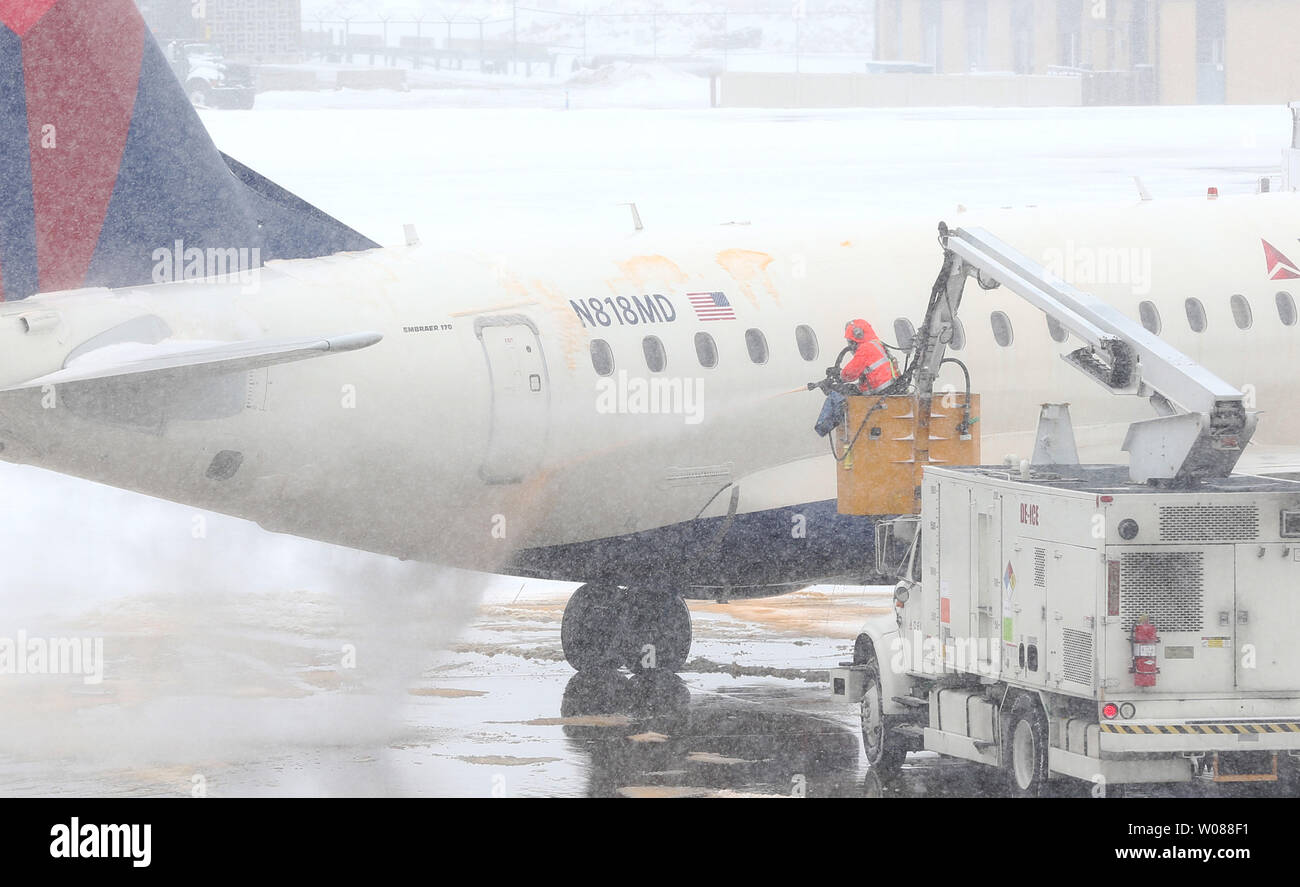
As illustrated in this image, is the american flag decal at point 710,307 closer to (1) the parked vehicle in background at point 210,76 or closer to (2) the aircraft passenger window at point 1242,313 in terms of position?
(2) the aircraft passenger window at point 1242,313

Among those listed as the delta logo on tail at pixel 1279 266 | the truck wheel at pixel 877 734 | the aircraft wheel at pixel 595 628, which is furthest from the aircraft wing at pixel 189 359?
the delta logo on tail at pixel 1279 266

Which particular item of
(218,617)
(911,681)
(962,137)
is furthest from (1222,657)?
(962,137)

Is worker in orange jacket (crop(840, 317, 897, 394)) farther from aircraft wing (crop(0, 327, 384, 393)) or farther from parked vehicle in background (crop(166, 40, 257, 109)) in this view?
parked vehicle in background (crop(166, 40, 257, 109))

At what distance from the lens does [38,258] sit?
1556cm

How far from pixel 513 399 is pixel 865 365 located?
3284 mm

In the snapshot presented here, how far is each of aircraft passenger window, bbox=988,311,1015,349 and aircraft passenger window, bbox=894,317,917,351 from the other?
89 centimetres

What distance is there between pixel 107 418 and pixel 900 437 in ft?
22.5

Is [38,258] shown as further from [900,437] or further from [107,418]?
[900,437]

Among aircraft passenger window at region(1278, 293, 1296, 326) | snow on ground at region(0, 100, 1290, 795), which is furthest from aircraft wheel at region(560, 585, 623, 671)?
aircraft passenger window at region(1278, 293, 1296, 326)

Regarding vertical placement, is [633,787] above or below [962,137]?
below

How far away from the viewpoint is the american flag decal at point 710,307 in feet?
57.7

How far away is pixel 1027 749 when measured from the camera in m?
13.0

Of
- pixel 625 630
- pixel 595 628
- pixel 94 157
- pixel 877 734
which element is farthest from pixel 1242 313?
pixel 94 157

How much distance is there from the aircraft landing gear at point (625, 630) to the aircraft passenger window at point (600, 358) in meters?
3.22
